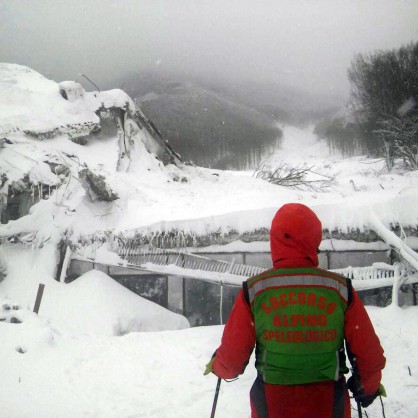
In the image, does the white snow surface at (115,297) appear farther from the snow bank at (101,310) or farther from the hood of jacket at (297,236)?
the hood of jacket at (297,236)

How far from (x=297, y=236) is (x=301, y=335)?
0.51m

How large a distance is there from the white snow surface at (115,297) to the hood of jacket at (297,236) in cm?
217

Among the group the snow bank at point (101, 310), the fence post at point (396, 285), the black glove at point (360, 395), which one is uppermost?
the fence post at point (396, 285)

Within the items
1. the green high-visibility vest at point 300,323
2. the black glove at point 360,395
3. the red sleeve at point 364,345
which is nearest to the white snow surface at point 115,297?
the black glove at point 360,395

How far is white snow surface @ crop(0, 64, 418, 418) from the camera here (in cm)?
342

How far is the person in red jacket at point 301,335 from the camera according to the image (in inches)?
68.0

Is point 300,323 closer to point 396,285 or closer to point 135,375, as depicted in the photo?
point 135,375

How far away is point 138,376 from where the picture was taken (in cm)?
392

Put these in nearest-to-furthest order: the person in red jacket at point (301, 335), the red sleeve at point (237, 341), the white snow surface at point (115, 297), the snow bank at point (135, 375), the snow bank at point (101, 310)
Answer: the person in red jacket at point (301, 335) < the red sleeve at point (237, 341) < the snow bank at point (135, 375) < the white snow surface at point (115, 297) < the snow bank at point (101, 310)

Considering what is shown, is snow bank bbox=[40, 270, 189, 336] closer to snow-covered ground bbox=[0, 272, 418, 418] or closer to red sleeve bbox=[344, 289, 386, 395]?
snow-covered ground bbox=[0, 272, 418, 418]

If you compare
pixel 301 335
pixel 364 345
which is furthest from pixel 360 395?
pixel 301 335

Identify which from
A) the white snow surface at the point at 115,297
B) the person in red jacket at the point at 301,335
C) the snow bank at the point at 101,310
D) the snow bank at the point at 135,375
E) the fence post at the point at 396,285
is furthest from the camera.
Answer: the snow bank at the point at 101,310

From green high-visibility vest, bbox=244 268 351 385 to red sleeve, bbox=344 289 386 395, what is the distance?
0.04m

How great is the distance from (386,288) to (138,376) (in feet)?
11.8
